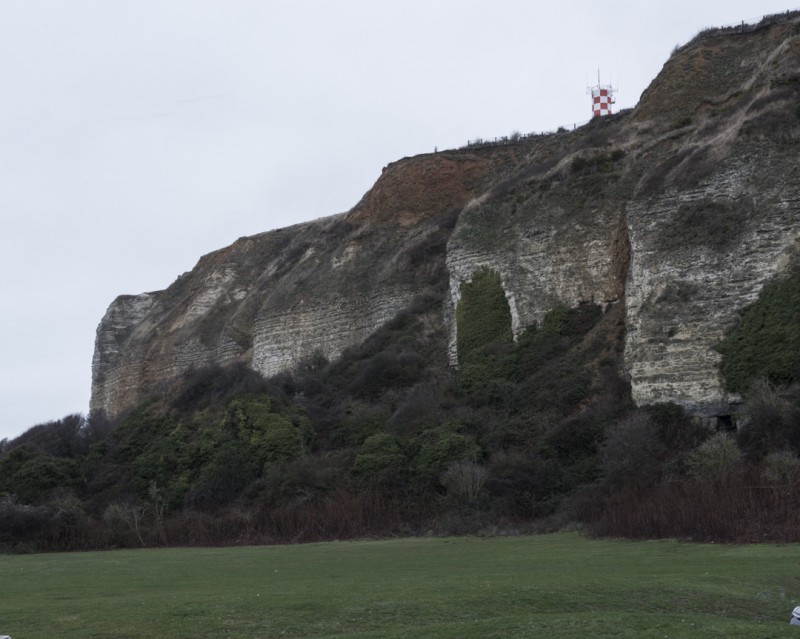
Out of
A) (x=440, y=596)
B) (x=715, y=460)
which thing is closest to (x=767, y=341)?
(x=715, y=460)

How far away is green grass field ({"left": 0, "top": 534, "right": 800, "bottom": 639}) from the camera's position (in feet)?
50.1

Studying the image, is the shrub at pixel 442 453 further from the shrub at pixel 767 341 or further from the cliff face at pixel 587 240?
the shrub at pixel 767 341

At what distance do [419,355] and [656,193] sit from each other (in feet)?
49.4

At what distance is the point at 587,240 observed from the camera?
43.9 meters

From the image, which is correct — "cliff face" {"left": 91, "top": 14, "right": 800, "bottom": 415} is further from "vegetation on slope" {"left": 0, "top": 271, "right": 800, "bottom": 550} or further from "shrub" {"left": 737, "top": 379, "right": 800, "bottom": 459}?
"shrub" {"left": 737, "top": 379, "right": 800, "bottom": 459}

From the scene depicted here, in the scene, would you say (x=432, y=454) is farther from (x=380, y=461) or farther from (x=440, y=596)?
(x=440, y=596)

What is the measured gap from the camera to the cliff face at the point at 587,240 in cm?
3572

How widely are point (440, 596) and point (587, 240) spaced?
2820 centimetres

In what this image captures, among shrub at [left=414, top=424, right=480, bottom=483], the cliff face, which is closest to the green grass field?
shrub at [left=414, top=424, right=480, bottom=483]

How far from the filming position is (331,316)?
57.8 meters

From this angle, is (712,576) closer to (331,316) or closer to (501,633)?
(501,633)

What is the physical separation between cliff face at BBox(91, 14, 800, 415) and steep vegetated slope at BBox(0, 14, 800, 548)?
0.37 feet

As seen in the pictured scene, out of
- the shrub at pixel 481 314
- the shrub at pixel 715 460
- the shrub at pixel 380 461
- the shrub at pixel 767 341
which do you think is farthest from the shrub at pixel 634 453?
the shrub at pixel 481 314

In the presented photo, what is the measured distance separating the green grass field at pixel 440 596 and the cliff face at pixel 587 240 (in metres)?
11.7
